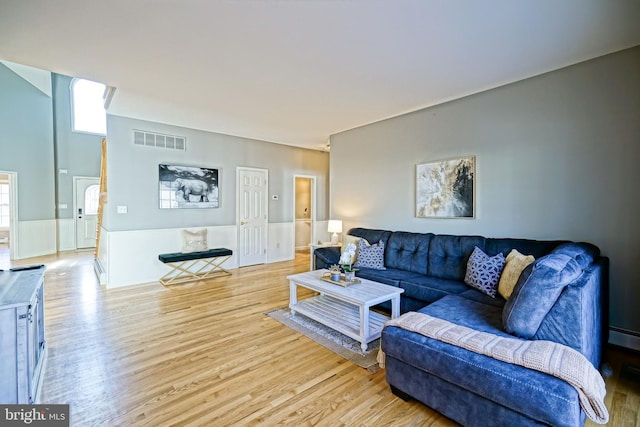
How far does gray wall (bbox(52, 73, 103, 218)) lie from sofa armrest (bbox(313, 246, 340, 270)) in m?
7.62

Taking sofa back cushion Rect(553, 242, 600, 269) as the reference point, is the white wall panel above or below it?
below

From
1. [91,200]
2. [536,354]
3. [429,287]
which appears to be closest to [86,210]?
[91,200]

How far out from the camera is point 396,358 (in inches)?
78.9

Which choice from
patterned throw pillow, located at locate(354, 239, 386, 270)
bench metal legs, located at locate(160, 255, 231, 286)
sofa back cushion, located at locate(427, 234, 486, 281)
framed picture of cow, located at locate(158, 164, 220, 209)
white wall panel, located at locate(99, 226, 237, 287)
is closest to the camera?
sofa back cushion, located at locate(427, 234, 486, 281)

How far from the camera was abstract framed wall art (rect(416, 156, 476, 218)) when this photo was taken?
3.73m

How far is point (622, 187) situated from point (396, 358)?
2.68 meters

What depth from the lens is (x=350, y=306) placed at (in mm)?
3463

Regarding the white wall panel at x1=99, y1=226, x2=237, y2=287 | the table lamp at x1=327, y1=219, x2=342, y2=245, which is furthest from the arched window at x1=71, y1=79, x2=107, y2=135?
the table lamp at x1=327, y1=219, x2=342, y2=245

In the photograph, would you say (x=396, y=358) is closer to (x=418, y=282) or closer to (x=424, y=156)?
(x=418, y=282)

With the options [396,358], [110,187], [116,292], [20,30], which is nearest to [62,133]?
[110,187]

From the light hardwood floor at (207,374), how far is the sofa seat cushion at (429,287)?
1073 mm

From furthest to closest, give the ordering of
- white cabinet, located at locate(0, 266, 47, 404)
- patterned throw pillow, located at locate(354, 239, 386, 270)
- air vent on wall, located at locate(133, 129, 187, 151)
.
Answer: air vent on wall, located at locate(133, 129, 187, 151) < patterned throw pillow, located at locate(354, 239, 386, 270) < white cabinet, located at locate(0, 266, 47, 404)

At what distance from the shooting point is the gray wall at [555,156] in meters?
2.69

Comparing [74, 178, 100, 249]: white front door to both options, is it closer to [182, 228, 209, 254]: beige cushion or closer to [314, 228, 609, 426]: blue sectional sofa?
[182, 228, 209, 254]: beige cushion
